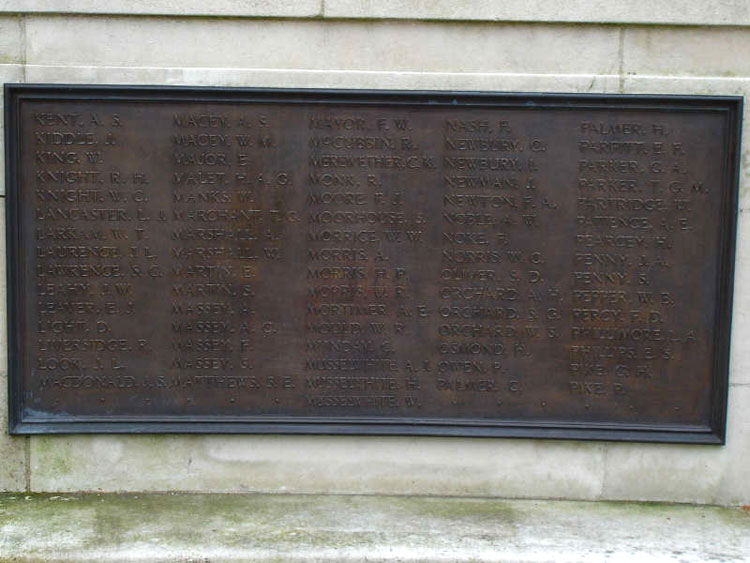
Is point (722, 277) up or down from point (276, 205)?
down

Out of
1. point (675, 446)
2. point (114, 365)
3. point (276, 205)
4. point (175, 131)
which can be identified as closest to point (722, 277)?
point (675, 446)

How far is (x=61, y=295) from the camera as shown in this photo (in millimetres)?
5316

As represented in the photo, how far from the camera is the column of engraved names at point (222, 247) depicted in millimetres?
5266

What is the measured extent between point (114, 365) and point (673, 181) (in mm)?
4048

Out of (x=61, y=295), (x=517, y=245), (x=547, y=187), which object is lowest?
(x=61, y=295)

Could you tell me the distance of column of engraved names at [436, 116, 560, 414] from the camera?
208 inches

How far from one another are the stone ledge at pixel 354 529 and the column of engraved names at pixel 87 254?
2.74 ft

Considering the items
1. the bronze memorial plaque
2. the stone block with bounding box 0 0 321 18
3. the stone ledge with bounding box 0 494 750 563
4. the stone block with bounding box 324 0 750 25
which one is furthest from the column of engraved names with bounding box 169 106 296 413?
the stone block with bounding box 324 0 750 25

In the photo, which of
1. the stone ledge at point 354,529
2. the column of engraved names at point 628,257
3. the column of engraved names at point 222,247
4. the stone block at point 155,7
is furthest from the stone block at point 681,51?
the stone ledge at point 354,529

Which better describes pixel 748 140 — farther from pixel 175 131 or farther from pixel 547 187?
pixel 175 131

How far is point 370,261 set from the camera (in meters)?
5.34

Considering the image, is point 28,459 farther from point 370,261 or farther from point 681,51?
point 681,51

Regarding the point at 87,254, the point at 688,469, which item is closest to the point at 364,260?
the point at 87,254

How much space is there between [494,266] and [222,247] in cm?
188
